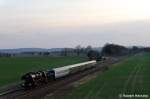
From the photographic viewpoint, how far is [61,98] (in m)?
32.8

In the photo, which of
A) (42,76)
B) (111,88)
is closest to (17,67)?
(42,76)

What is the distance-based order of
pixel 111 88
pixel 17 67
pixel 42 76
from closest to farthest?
pixel 111 88, pixel 42 76, pixel 17 67

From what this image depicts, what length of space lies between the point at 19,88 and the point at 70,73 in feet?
80.1

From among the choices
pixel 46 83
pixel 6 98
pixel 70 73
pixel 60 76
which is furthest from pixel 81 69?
pixel 6 98

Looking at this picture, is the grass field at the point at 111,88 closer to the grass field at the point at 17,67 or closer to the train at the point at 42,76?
the train at the point at 42,76

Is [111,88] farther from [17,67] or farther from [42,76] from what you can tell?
[17,67]

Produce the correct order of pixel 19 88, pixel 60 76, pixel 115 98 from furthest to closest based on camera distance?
pixel 60 76 → pixel 19 88 → pixel 115 98

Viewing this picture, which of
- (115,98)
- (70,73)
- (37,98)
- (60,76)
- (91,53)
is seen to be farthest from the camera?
(91,53)

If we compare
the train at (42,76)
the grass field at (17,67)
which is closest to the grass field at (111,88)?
the train at (42,76)

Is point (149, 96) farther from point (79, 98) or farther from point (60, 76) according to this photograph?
point (60, 76)

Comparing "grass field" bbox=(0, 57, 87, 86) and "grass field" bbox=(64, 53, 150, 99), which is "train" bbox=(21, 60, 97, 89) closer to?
"grass field" bbox=(0, 57, 87, 86)

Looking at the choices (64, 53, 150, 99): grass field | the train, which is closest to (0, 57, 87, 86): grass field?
the train

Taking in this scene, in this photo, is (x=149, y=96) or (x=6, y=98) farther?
(x=6, y=98)

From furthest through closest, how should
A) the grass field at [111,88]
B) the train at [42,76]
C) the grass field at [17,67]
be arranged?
1. the grass field at [17,67]
2. the train at [42,76]
3. the grass field at [111,88]
